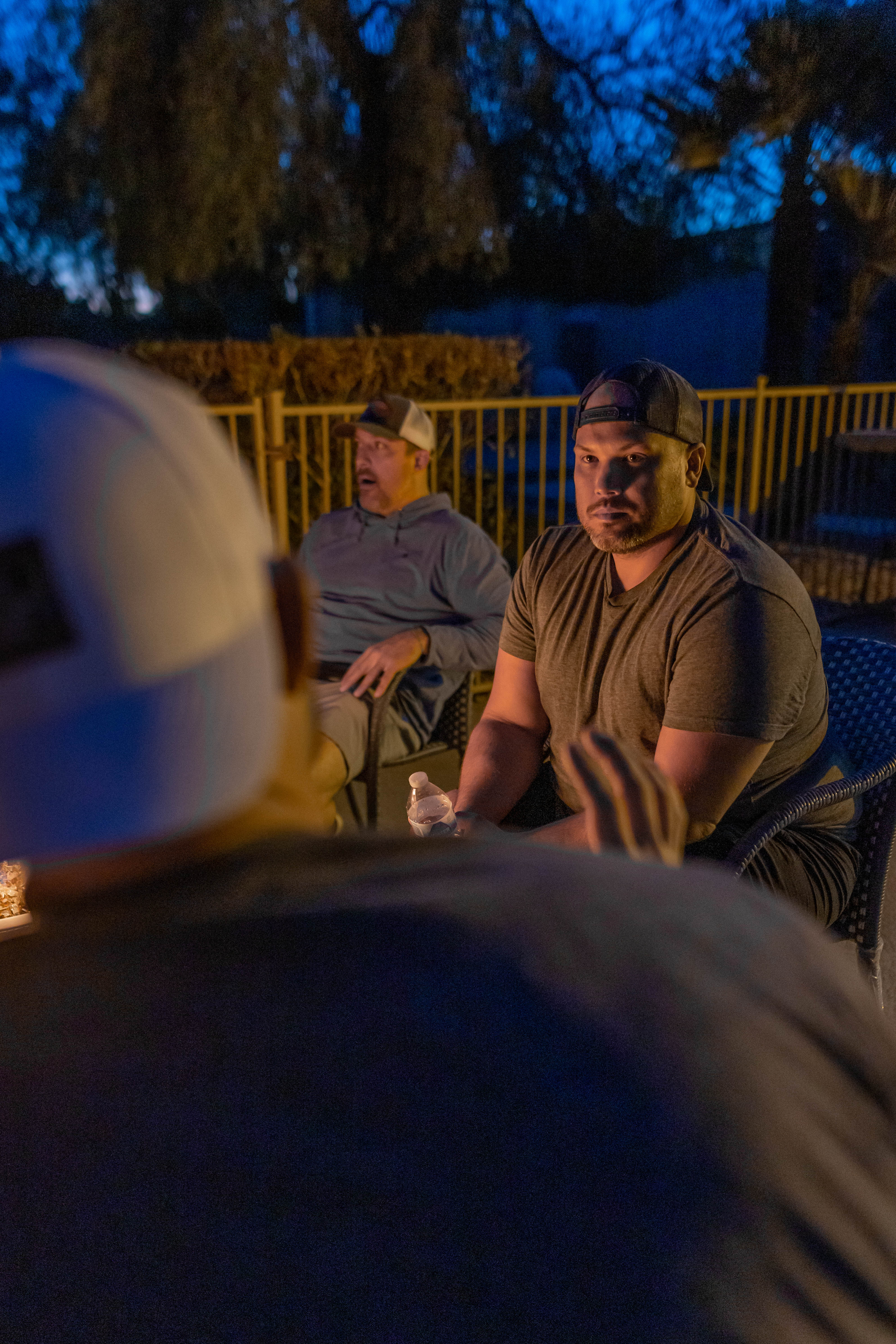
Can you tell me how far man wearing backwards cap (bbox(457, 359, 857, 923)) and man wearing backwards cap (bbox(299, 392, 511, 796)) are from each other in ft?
3.63

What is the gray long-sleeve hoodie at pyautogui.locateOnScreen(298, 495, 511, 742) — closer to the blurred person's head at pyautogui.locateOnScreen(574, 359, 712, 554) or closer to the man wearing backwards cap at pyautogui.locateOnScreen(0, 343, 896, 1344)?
the blurred person's head at pyautogui.locateOnScreen(574, 359, 712, 554)

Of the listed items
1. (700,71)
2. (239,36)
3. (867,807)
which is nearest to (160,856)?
(867,807)

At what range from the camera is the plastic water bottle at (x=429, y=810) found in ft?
7.42

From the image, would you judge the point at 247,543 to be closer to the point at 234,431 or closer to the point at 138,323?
the point at 234,431

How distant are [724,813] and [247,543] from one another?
1.72 metres

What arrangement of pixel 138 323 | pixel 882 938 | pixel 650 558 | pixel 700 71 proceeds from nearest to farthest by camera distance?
pixel 650 558
pixel 882 938
pixel 700 71
pixel 138 323

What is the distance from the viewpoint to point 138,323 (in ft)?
43.8

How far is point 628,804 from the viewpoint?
102cm

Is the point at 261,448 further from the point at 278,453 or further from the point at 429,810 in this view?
the point at 429,810

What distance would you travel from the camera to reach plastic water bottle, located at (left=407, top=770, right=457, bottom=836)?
226cm

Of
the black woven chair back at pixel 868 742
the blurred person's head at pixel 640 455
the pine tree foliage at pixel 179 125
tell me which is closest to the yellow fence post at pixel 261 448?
the blurred person's head at pixel 640 455

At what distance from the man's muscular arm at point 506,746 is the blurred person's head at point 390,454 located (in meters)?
1.60

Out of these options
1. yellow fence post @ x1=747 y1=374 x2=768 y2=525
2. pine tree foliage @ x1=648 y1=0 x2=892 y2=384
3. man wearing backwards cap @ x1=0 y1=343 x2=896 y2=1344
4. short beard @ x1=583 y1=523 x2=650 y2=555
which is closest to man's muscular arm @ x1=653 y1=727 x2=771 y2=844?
short beard @ x1=583 y1=523 x2=650 y2=555

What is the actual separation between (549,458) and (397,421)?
7099 millimetres
